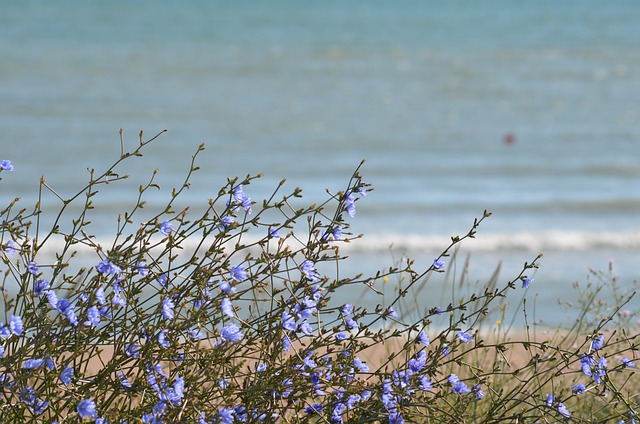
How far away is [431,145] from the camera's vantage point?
1184 centimetres

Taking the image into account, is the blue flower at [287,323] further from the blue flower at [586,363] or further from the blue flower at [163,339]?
the blue flower at [586,363]

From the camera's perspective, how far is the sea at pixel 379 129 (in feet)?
25.4

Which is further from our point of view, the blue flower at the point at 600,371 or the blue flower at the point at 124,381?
the blue flower at the point at 600,371

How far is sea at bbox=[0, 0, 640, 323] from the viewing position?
25.4 feet

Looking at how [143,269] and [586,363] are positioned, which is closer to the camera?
[143,269]

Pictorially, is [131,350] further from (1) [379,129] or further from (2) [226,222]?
(1) [379,129]

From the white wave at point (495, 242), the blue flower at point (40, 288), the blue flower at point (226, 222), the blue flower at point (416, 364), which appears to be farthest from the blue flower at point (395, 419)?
the white wave at point (495, 242)

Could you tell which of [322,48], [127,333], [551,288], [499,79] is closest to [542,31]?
[322,48]

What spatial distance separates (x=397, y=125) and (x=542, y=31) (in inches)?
568

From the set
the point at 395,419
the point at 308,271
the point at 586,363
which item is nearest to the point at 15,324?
the point at 308,271

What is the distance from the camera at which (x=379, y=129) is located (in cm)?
1273

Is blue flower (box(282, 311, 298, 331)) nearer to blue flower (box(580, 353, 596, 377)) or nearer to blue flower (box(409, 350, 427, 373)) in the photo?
blue flower (box(409, 350, 427, 373))

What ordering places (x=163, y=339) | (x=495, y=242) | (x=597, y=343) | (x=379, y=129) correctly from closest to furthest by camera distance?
(x=163, y=339) < (x=597, y=343) < (x=495, y=242) < (x=379, y=129)

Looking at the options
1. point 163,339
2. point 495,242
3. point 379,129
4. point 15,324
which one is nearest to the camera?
point 15,324
